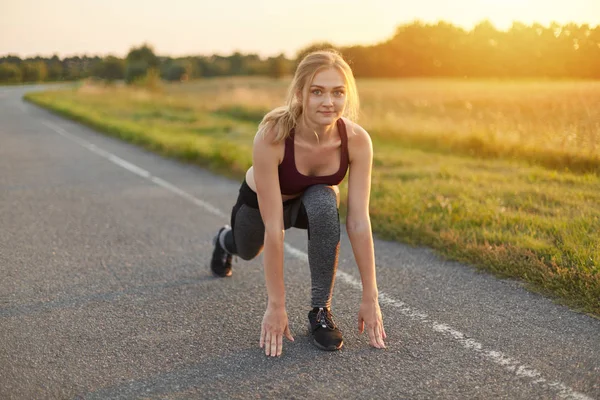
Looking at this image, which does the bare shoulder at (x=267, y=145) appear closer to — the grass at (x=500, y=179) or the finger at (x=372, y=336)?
the finger at (x=372, y=336)

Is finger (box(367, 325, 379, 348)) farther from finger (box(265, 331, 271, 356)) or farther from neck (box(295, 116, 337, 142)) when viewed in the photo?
neck (box(295, 116, 337, 142))

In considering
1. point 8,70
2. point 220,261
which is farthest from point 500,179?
point 8,70

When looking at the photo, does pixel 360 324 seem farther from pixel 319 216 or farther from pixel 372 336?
pixel 319 216

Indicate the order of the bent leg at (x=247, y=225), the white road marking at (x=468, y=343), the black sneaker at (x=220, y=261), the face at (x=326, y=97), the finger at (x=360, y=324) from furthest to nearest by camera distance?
the black sneaker at (x=220, y=261)
the bent leg at (x=247, y=225)
the finger at (x=360, y=324)
the face at (x=326, y=97)
the white road marking at (x=468, y=343)

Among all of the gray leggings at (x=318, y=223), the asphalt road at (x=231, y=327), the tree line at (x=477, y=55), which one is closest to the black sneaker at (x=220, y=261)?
the asphalt road at (x=231, y=327)

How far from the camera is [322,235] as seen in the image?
324cm

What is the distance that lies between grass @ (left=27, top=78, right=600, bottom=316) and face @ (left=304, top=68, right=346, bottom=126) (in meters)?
2.06

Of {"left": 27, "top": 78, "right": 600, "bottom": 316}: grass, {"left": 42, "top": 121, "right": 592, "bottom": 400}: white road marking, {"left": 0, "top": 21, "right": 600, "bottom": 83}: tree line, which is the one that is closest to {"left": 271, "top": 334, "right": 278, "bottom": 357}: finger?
{"left": 42, "top": 121, "right": 592, "bottom": 400}: white road marking

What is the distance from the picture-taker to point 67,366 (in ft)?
9.89

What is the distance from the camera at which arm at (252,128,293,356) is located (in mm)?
3178

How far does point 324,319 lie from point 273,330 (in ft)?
1.01

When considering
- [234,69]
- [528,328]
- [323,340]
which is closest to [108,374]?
[323,340]

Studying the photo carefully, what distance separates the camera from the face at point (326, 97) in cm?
310

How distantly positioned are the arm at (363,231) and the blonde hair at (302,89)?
254 millimetres
